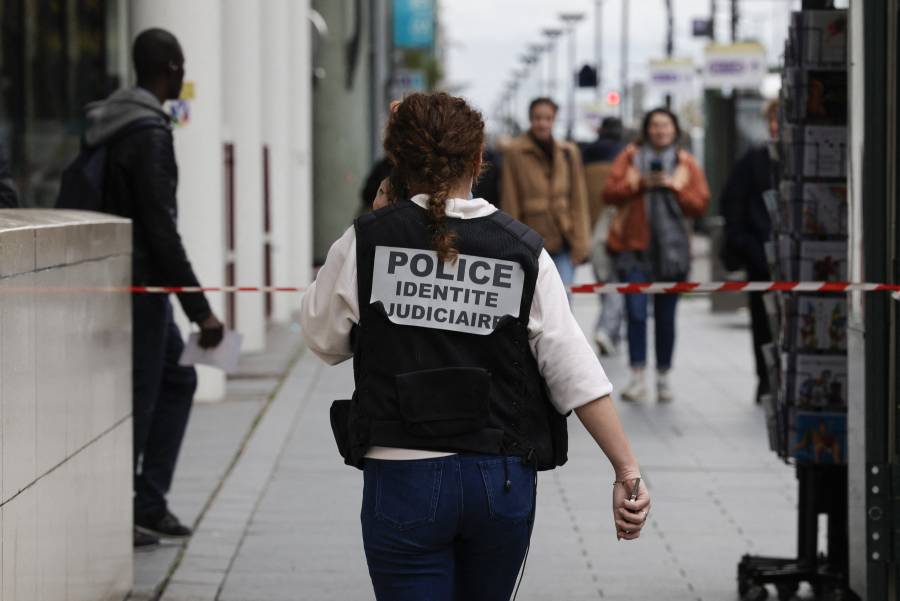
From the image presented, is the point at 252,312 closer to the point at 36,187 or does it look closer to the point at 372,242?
the point at 36,187

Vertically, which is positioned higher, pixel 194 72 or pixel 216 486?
pixel 194 72

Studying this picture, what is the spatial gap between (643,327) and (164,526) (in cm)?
506

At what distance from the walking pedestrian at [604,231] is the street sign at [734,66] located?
32.2 feet

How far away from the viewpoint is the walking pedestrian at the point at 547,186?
1173cm

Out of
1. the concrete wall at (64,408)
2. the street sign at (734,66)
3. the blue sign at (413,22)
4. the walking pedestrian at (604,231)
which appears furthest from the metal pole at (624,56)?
the concrete wall at (64,408)

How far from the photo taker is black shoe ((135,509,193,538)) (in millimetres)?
6945

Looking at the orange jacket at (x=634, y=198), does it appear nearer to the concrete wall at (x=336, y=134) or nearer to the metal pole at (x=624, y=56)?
the concrete wall at (x=336, y=134)

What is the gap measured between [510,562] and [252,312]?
10.2 m

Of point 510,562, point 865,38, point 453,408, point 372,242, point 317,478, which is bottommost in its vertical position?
point 317,478

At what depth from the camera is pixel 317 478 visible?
8.38 metres

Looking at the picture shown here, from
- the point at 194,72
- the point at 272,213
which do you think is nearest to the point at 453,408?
the point at 194,72

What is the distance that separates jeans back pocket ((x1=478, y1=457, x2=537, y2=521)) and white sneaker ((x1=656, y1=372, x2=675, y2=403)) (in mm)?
7803

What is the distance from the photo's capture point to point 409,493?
142 inches

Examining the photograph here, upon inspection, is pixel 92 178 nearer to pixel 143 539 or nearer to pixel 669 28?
pixel 143 539
